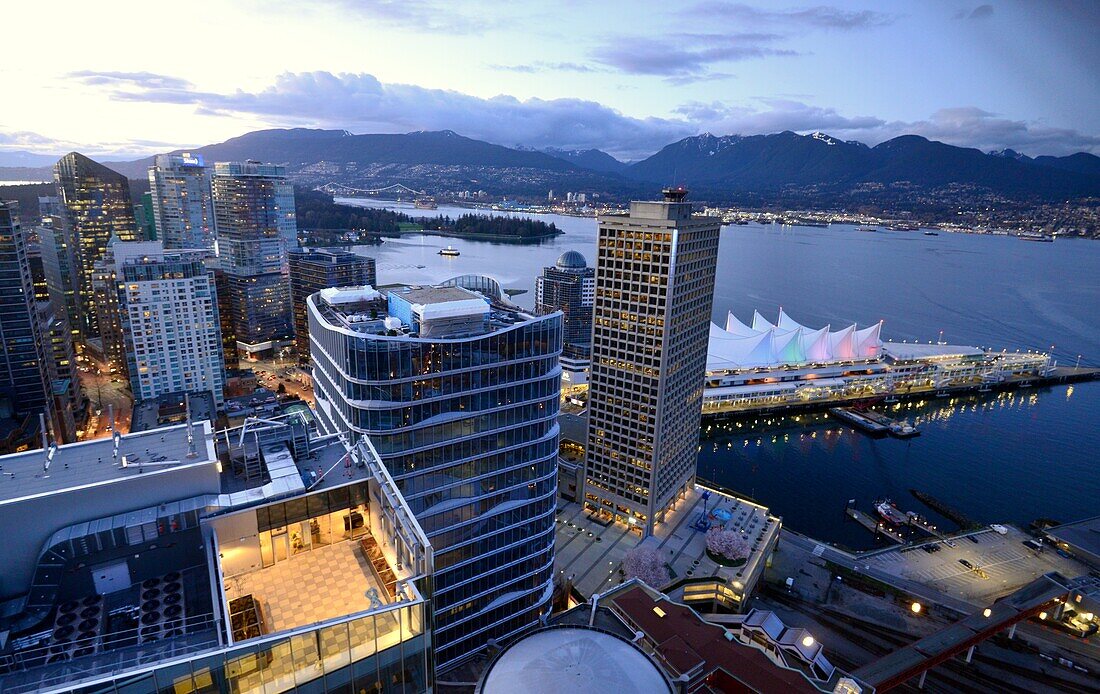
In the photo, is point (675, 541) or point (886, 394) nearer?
point (675, 541)

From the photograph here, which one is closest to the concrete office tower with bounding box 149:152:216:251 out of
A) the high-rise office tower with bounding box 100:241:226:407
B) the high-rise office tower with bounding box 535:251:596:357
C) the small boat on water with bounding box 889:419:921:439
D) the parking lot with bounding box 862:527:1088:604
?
the high-rise office tower with bounding box 100:241:226:407

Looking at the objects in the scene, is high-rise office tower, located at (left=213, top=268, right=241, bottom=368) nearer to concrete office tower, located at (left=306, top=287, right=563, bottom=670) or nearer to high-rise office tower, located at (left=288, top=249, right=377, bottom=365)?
high-rise office tower, located at (left=288, top=249, right=377, bottom=365)

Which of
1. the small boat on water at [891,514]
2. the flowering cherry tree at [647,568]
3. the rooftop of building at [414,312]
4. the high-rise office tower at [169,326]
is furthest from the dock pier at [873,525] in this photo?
the high-rise office tower at [169,326]

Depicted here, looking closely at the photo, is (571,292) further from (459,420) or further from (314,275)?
(459,420)

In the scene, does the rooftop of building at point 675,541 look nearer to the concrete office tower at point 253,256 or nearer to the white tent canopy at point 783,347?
the white tent canopy at point 783,347

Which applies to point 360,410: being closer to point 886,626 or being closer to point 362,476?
point 362,476

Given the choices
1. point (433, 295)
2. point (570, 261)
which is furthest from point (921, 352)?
point (433, 295)
